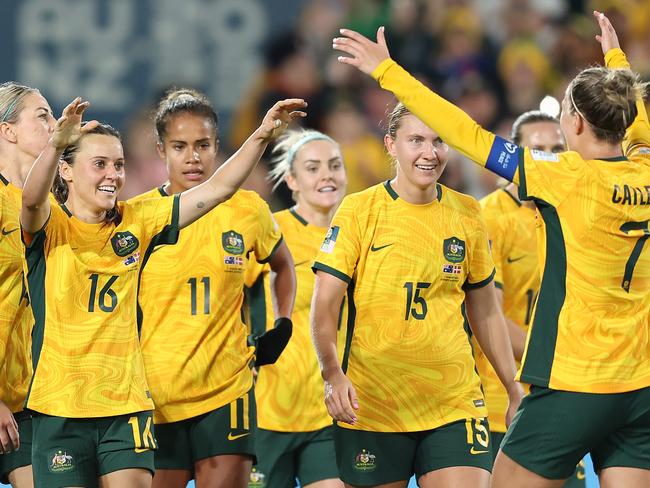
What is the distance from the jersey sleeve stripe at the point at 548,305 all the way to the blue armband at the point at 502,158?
0.59 feet

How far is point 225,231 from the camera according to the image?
524 centimetres

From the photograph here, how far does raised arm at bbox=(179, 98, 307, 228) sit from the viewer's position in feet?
14.1

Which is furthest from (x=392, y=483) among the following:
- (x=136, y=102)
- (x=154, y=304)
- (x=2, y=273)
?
(x=136, y=102)

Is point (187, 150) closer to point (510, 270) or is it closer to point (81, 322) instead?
point (81, 322)

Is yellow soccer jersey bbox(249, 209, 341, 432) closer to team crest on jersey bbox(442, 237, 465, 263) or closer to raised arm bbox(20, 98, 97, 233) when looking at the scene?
team crest on jersey bbox(442, 237, 465, 263)

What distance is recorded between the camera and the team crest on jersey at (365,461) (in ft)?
15.3

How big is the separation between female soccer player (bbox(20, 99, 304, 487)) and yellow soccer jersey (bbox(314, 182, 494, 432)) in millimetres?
630

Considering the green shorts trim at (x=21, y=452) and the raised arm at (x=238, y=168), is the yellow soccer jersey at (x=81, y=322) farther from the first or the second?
Answer: the green shorts trim at (x=21, y=452)

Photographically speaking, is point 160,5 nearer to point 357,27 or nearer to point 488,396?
point 357,27

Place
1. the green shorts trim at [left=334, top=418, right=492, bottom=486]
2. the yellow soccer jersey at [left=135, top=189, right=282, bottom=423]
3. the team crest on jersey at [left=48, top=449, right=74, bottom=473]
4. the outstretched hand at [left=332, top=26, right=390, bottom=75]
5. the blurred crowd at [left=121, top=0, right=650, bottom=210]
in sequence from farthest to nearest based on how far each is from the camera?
the blurred crowd at [left=121, top=0, right=650, bottom=210] → the yellow soccer jersey at [left=135, top=189, right=282, bottom=423] → the green shorts trim at [left=334, top=418, right=492, bottom=486] → the team crest on jersey at [left=48, top=449, right=74, bottom=473] → the outstretched hand at [left=332, top=26, right=390, bottom=75]

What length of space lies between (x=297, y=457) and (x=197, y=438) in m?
1.05

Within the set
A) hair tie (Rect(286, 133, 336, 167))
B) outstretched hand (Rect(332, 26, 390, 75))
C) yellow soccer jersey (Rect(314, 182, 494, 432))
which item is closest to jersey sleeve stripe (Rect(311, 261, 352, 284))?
yellow soccer jersey (Rect(314, 182, 494, 432))

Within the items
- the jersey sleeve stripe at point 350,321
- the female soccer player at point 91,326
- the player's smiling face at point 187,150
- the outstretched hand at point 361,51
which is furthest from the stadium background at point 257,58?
the outstretched hand at point 361,51

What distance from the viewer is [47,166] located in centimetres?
399
